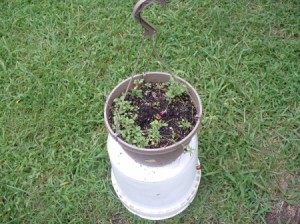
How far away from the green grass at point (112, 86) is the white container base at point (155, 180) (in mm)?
110

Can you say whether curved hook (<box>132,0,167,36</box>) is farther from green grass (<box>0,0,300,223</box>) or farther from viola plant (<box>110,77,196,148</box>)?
green grass (<box>0,0,300,223</box>)

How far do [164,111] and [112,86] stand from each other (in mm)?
947

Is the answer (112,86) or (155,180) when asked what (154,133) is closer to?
(155,180)

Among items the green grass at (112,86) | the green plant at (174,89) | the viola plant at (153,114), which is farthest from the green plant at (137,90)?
the green grass at (112,86)

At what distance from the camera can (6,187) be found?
2727 mm

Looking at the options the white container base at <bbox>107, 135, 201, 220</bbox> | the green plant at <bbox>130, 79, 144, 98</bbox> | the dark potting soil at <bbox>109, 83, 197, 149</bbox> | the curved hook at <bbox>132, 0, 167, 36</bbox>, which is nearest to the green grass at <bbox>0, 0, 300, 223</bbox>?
the white container base at <bbox>107, 135, 201, 220</bbox>

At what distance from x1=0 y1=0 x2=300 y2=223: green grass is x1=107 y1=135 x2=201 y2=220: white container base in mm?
110

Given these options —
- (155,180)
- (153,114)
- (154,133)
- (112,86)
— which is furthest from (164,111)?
(112,86)

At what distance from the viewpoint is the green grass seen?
2652 mm

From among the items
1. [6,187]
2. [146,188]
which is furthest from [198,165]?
A: [6,187]

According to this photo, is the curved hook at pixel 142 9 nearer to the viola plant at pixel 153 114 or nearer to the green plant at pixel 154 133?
the viola plant at pixel 153 114

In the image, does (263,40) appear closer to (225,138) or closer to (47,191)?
(225,138)

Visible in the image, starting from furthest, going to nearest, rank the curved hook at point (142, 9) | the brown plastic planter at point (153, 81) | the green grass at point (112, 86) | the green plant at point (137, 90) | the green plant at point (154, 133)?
the green grass at point (112, 86), the green plant at point (137, 90), the green plant at point (154, 133), the brown plastic planter at point (153, 81), the curved hook at point (142, 9)

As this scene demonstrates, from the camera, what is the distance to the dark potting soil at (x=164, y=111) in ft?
7.29
